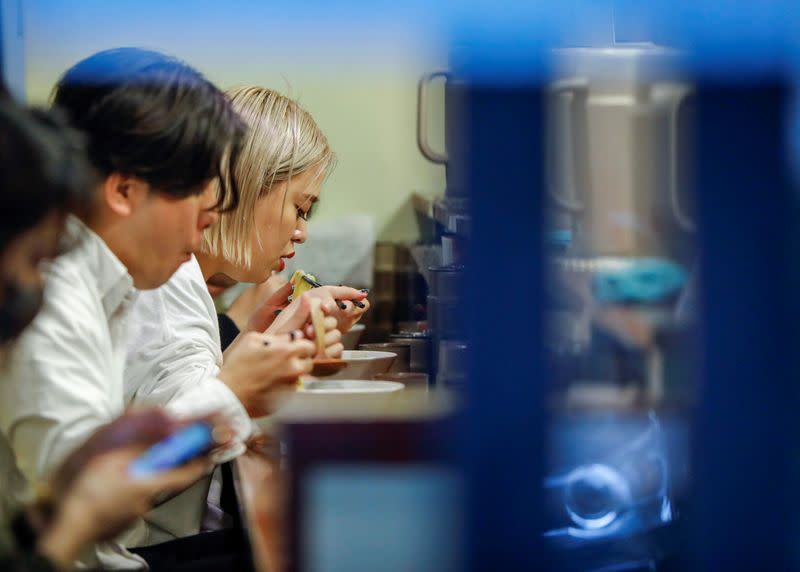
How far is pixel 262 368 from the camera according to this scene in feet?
4.81

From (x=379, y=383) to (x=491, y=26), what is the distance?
0.86 meters

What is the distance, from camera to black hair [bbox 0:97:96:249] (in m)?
0.92

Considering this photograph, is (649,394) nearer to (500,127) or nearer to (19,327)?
(500,127)

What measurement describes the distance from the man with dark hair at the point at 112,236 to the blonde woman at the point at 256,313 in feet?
0.30

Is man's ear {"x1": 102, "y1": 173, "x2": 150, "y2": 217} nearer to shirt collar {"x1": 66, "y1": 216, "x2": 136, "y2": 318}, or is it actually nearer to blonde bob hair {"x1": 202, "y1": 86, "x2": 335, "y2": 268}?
shirt collar {"x1": 66, "y1": 216, "x2": 136, "y2": 318}

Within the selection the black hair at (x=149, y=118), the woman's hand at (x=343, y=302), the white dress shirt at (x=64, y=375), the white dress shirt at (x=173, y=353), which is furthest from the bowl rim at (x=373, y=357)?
the white dress shirt at (x=64, y=375)

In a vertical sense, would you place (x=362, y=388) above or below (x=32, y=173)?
below

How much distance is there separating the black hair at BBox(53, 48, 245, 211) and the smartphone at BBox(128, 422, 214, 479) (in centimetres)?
39

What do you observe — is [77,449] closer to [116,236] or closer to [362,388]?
[116,236]

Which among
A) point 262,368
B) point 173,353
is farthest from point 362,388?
point 173,353

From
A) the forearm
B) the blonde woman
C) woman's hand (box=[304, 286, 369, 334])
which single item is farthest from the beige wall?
the forearm

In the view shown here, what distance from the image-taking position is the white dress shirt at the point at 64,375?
3.45 feet

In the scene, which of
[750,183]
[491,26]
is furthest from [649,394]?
[491,26]

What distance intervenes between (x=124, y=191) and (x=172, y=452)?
1.40 ft
